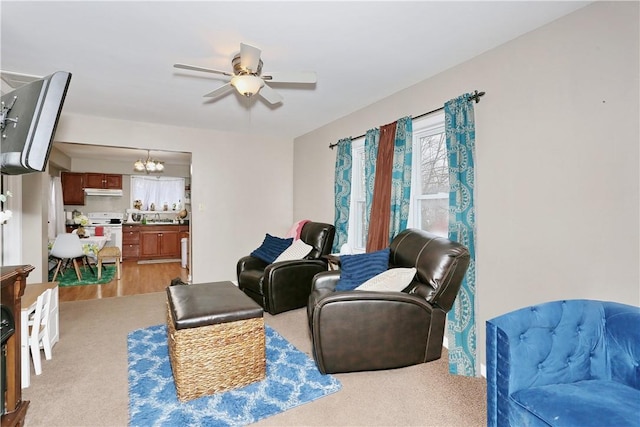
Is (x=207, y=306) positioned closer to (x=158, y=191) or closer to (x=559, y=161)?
(x=559, y=161)

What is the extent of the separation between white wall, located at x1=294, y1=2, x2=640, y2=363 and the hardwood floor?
15.5 feet

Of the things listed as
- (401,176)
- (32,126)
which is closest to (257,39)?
(32,126)

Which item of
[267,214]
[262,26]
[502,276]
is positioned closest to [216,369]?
[502,276]

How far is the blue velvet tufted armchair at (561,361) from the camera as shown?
4.40 ft

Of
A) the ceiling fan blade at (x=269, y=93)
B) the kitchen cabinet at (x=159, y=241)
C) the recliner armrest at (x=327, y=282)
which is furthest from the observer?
the kitchen cabinet at (x=159, y=241)

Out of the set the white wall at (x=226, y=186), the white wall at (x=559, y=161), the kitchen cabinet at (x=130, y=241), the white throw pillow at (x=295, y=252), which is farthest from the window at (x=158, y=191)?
the white wall at (x=559, y=161)

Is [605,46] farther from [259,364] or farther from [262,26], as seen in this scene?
[259,364]

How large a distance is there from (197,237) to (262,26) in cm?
348

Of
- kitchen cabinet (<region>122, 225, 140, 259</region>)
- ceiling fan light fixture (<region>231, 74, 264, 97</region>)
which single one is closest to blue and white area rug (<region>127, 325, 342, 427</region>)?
ceiling fan light fixture (<region>231, 74, 264, 97</region>)

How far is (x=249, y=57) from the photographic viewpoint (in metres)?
2.13

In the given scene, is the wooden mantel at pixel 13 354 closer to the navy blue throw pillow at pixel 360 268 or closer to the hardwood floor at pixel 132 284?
the navy blue throw pillow at pixel 360 268

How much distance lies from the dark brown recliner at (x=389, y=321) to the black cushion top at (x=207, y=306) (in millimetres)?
493

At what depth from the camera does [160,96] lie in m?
3.48

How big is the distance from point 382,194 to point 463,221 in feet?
3.37
